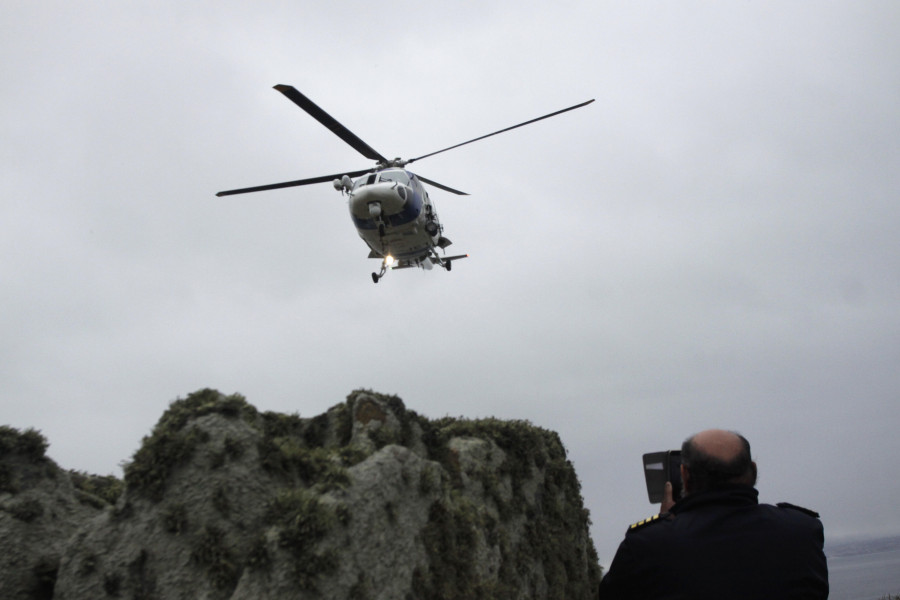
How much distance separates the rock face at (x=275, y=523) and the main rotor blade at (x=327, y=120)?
13082 mm

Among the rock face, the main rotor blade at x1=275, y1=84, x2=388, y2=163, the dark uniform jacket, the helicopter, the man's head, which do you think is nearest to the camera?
the dark uniform jacket

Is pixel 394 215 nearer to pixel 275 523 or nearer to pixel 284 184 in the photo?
pixel 284 184

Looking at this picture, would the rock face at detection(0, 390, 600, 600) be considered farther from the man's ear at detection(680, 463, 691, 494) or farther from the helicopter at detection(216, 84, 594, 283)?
the helicopter at detection(216, 84, 594, 283)

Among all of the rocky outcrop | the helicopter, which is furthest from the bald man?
the helicopter

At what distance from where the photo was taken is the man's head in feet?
14.9

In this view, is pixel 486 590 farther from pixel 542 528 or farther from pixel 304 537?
pixel 542 528

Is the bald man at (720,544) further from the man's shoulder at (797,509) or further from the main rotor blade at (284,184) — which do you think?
the main rotor blade at (284,184)

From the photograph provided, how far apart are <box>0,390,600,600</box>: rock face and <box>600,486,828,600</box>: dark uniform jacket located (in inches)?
284

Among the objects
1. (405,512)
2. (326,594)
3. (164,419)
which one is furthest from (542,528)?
(164,419)

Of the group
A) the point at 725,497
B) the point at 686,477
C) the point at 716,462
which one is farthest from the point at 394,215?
the point at 725,497

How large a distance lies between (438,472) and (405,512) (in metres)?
1.45

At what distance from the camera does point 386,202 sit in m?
26.0

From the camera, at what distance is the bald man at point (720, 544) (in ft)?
13.7

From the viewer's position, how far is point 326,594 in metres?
10.4
